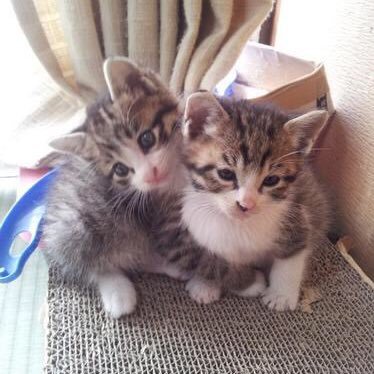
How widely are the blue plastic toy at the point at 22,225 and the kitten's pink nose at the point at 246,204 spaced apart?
1.85 feet

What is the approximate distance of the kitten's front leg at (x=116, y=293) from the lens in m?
0.97

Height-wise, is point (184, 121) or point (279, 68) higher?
point (184, 121)

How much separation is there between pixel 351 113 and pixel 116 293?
2.46ft

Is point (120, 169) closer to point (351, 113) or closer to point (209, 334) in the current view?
point (209, 334)

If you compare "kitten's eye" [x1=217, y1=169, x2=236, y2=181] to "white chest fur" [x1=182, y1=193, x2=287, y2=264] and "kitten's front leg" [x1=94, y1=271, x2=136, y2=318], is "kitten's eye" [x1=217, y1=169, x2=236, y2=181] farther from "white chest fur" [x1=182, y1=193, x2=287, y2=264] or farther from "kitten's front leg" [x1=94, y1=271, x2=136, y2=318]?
"kitten's front leg" [x1=94, y1=271, x2=136, y2=318]

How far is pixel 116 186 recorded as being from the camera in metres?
1.03

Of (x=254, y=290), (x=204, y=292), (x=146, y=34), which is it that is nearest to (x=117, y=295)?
(x=204, y=292)

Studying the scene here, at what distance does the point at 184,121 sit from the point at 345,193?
55cm

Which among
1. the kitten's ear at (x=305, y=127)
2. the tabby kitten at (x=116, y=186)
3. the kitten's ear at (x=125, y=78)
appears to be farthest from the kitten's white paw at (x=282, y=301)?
the kitten's ear at (x=125, y=78)

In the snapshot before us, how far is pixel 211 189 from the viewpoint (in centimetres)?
88

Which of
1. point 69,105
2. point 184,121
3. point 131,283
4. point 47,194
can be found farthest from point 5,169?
point 184,121

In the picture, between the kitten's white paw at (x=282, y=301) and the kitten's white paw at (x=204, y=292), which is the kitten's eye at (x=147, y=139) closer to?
the kitten's white paw at (x=204, y=292)

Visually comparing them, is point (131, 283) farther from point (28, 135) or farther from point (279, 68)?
point (279, 68)

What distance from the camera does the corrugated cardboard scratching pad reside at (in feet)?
2.88
